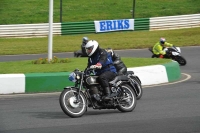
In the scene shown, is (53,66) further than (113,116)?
Yes

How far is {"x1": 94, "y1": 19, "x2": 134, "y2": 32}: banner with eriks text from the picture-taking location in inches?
1374

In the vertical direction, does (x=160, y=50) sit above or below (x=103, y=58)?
above

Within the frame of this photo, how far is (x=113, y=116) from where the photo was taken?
35.8ft

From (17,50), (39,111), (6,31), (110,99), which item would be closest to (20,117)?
(39,111)

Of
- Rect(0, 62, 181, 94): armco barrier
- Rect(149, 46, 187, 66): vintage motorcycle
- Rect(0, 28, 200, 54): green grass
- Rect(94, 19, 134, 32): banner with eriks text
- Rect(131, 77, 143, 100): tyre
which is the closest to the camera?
Rect(131, 77, 143, 100): tyre

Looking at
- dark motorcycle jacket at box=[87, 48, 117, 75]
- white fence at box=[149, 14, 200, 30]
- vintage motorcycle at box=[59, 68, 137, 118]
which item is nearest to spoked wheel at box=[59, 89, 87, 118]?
vintage motorcycle at box=[59, 68, 137, 118]

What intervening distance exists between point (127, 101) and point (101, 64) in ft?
3.03

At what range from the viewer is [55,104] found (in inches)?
492

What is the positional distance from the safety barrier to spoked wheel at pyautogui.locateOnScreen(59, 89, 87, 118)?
2304cm

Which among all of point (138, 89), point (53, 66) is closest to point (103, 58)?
point (138, 89)

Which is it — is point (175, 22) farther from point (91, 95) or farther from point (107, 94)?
point (91, 95)

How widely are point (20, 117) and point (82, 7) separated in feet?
96.8

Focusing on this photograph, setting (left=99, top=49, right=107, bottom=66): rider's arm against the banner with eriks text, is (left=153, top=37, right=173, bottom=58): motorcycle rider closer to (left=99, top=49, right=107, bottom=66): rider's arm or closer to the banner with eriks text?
the banner with eriks text

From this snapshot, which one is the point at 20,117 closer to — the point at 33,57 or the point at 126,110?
the point at 126,110
